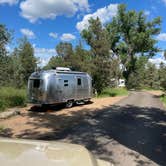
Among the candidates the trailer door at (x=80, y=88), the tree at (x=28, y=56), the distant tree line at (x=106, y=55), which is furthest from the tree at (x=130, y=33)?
the trailer door at (x=80, y=88)

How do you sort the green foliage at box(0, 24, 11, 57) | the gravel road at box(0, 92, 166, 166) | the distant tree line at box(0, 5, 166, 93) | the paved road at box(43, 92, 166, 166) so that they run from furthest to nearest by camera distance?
the distant tree line at box(0, 5, 166, 93) → the green foliage at box(0, 24, 11, 57) → the gravel road at box(0, 92, 166, 166) → the paved road at box(43, 92, 166, 166)

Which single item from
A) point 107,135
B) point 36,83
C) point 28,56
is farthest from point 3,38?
point 28,56

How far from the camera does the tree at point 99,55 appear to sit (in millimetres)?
29641

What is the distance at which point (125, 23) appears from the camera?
5784 centimetres

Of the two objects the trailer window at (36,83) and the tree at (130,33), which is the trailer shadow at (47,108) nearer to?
the trailer window at (36,83)

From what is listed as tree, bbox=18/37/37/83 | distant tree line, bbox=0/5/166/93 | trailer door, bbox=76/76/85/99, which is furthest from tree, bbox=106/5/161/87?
trailer door, bbox=76/76/85/99

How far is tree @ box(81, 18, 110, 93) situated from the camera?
29.6 metres

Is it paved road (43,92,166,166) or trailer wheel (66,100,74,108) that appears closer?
paved road (43,92,166,166)

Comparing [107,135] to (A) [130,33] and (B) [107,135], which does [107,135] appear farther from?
(A) [130,33]

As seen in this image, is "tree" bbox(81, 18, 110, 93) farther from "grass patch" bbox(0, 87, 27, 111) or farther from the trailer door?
"grass patch" bbox(0, 87, 27, 111)

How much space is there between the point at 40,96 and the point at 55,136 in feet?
24.3

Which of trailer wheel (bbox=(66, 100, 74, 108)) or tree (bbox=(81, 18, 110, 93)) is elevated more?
tree (bbox=(81, 18, 110, 93))

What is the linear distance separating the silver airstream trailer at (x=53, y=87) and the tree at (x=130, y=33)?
1551 inches

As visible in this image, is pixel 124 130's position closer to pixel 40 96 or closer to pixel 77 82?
pixel 40 96
